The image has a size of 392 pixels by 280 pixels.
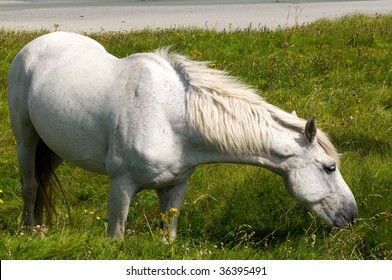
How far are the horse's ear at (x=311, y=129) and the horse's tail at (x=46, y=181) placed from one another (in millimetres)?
2298

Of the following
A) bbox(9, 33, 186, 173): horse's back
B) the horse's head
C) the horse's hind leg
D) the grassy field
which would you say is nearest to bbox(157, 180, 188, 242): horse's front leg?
the grassy field

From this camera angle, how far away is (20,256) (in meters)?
4.73

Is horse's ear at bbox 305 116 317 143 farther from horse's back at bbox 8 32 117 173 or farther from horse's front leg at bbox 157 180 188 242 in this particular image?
horse's back at bbox 8 32 117 173

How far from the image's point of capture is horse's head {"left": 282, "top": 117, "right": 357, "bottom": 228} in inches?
223

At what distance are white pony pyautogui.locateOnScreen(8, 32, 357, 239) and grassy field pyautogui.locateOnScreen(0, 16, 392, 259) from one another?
34 cm

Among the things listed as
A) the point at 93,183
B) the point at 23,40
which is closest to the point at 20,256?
the point at 93,183

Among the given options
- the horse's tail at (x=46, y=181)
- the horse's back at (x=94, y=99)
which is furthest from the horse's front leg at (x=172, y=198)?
the horse's tail at (x=46, y=181)

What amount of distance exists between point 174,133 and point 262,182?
1.46 metres

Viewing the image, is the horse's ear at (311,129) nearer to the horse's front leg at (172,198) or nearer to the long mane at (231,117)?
the long mane at (231,117)

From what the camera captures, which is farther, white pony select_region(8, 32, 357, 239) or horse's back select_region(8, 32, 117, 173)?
horse's back select_region(8, 32, 117, 173)

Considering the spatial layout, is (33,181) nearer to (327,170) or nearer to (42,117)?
(42,117)

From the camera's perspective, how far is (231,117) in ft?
18.5

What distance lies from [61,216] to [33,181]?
0.38 meters

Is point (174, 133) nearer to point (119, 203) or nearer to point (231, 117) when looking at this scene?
point (231, 117)
